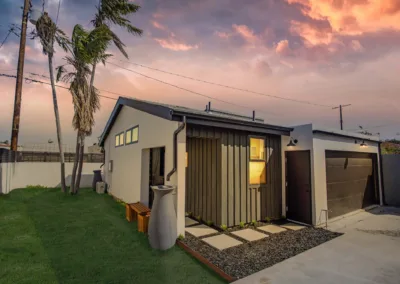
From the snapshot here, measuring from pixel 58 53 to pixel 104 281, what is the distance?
10748 millimetres

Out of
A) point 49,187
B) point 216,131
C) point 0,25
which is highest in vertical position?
point 0,25

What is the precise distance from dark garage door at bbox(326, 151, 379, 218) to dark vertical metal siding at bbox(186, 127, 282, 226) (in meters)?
1.46

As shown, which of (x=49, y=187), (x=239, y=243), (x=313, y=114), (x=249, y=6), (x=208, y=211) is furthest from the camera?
(x=313, y=114)

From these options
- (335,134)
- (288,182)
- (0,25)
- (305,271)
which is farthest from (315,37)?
(0,25)

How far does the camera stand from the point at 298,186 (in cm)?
562

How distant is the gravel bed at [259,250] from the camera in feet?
10.4

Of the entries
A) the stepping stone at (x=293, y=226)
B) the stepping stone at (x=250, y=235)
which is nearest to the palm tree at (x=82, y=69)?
the stepping stone at (x=250, y=235)

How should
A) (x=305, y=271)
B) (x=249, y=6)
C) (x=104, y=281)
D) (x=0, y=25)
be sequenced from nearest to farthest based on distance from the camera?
(x=104, y=281) < (x=305, y=271) < (x=249, y=6) < (x=0, y=25)

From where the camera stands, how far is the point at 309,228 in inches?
199

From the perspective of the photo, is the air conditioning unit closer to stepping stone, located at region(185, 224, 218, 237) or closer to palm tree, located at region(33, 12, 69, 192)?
palm tree, located at region(33, 12, 69, 192)

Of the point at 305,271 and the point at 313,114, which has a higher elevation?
the point at 313,114

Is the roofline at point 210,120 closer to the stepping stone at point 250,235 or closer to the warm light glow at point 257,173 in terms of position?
the warm light glow at point 257,173

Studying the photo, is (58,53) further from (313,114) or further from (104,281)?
(313,114)

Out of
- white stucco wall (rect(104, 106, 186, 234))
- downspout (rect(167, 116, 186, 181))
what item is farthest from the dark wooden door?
downspout (rect(167, 116, 186, 181))
